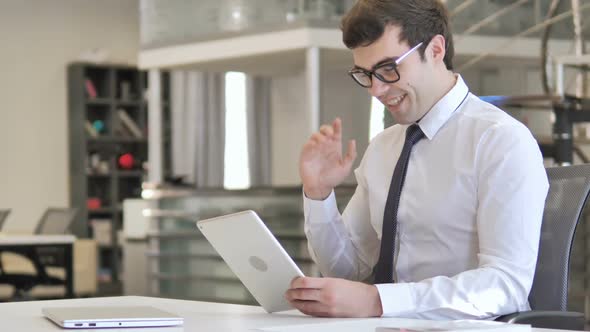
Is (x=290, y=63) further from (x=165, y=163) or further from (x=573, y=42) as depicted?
(x=165, y=163)

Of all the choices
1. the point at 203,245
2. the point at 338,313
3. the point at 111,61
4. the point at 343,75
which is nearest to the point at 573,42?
the point at 343,75

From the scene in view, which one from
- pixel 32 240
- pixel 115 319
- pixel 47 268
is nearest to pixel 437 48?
pixel 115 319

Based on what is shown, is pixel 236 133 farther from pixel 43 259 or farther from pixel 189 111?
pixel 43 259

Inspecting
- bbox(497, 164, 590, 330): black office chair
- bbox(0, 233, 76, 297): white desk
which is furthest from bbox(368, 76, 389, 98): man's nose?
bbox(0, 233, 76, 297): white desk

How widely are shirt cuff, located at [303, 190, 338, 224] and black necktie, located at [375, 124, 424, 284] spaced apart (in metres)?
0.12

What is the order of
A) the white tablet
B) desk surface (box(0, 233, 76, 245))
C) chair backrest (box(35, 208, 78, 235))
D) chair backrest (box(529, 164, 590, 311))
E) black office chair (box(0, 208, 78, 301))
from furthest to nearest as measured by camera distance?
chair backrest (box(35, 208, 78, 235)) → black office chair (box(0, 208, 78, 301)) → desk surface (box(0, 233, 76, 245)) → chair backrest (box(529, 164, 590, 311)) → the white tablet

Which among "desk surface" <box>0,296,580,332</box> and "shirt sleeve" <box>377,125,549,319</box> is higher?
"shirt sleeve" <box>377,125,549,319</box>

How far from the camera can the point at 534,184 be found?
2.04 m

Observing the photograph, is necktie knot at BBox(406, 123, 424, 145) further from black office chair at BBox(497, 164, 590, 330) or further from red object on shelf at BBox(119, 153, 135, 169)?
red object on shelf at BBox(119, 153, 135, 169)

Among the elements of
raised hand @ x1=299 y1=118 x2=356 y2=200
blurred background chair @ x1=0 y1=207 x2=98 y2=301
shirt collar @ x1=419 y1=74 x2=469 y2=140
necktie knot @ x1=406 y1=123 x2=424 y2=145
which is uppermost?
shirt collar @ x1=419 y1=74 x2=469 y2=140

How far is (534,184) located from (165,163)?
9355 millimetres

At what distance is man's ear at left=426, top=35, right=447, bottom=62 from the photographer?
220cm

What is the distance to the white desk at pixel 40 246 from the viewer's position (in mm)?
6504

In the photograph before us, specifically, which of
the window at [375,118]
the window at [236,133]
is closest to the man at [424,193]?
the window at [375,118]
